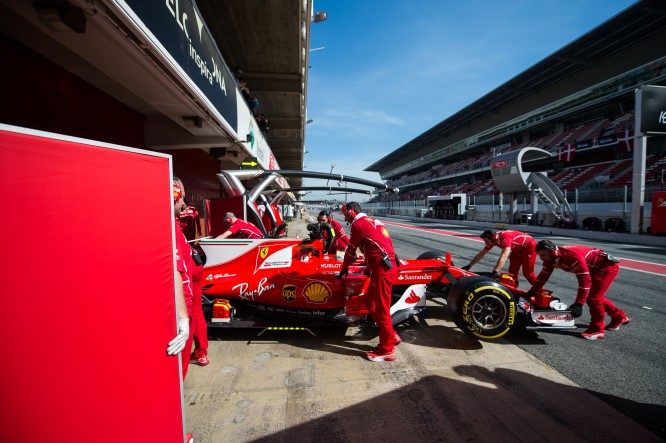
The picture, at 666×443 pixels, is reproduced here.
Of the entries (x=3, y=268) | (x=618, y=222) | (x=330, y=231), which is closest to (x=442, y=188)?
(x=618, y=222)

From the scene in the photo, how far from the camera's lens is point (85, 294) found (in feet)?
3.94

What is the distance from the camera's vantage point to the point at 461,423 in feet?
7.48

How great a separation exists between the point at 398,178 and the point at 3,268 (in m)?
88.2

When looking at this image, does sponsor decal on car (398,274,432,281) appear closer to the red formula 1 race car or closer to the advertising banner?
the red formula 1 race car

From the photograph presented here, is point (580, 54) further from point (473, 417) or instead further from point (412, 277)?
point (473, 417)

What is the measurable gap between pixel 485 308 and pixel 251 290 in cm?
278

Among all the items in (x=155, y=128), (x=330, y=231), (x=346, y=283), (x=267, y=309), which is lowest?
(x=267, y=309)

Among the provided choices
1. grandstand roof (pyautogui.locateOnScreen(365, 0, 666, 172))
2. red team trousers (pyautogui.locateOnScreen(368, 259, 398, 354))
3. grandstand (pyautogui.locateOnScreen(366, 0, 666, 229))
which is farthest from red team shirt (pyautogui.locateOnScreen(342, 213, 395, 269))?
grandstand roof (pyautogui.locateOnScreen(365, 0, 666, 172))

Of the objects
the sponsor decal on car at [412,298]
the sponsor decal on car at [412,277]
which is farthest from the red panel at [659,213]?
the sponsor decal on car at [412,298]

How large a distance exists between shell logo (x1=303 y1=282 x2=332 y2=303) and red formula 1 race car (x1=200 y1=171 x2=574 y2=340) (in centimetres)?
1

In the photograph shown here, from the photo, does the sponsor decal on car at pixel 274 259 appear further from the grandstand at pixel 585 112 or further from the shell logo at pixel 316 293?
the grandstand at pixel 585 112

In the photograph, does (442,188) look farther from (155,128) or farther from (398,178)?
(155,128)

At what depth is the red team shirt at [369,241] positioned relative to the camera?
3.39 m

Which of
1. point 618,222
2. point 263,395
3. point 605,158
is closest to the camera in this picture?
point 263,395
